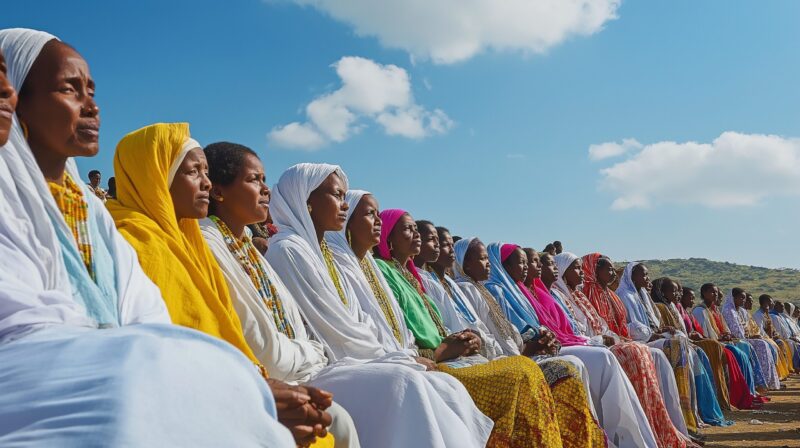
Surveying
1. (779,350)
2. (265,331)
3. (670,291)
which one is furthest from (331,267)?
(779,350)

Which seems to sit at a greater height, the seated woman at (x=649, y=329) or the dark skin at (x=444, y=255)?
the dark skin at (x=444, y=255)

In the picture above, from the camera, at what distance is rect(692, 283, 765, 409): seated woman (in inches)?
473

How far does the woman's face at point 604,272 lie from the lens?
10.5 m

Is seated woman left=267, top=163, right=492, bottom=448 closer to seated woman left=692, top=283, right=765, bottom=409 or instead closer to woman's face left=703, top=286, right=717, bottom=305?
seated woman left=692, top=283, right=765, bottom=409

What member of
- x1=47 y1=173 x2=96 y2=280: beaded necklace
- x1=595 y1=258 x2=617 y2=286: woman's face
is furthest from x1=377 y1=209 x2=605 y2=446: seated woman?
x1=595 y1=258 x2=617 y2=286: woman's face

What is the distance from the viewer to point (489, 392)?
4246 millimetres

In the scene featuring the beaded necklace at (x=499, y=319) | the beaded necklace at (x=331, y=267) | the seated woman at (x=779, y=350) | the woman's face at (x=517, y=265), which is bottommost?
the seated woman at (x=779, y=350)

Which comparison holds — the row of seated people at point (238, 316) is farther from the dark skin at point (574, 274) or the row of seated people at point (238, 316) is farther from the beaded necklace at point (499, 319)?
the dark skin at point (574, 274)

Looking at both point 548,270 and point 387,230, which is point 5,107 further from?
point 548,270

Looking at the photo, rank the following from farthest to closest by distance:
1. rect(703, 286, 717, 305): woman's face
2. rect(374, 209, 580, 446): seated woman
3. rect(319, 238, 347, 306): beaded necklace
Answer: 1. rect(703, 286, 717, 305): woman's face
2. rect(319, 238, 347, 306): beaded necklace
3. rect(374, 209, 580, 446): seated woman

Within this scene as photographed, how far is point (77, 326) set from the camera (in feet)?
6.66

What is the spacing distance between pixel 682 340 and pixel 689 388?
61 cm

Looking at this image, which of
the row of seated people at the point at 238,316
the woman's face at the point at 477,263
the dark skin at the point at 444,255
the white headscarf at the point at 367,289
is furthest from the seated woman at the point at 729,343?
the white headscarf at the point at 367,289

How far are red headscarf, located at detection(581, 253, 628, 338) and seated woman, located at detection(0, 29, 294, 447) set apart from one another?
8302 millimetres
